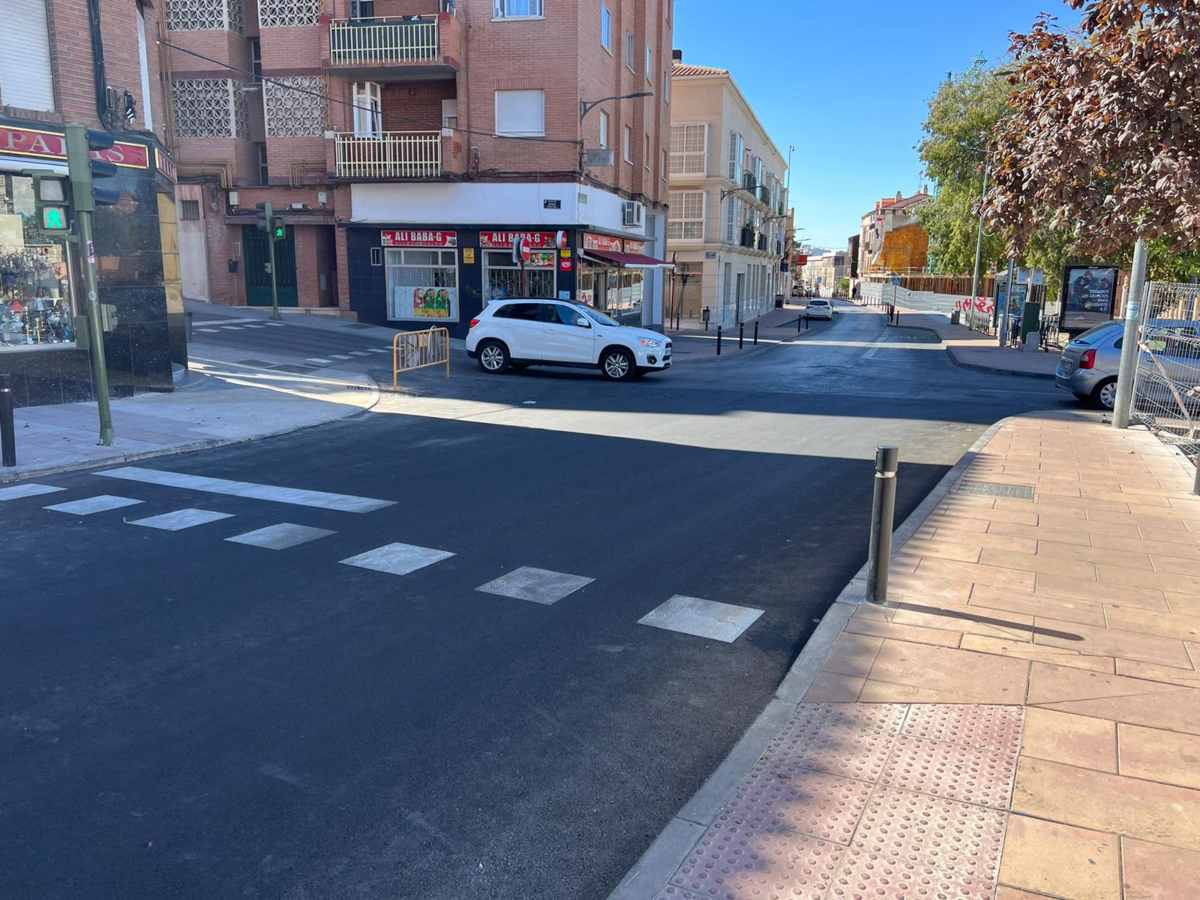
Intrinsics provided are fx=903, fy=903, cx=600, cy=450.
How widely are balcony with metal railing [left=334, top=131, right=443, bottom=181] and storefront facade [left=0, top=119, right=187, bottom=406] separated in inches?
488

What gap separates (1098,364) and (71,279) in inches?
666

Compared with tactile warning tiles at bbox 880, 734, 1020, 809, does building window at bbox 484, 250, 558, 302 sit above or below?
above

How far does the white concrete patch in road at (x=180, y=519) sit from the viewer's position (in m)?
7.75

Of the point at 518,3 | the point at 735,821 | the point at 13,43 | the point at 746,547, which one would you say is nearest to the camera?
the point at 735,821

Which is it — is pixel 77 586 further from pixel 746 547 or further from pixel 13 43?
pixel 13 43

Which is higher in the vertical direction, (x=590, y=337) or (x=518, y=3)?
(x=518, y=3)

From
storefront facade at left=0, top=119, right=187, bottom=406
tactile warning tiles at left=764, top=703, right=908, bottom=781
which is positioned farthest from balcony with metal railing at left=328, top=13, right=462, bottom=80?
tactile warning tiles at left=764, top=703, right=908, bottom=781

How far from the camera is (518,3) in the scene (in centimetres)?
2738

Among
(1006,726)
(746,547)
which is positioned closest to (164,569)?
(746,547)

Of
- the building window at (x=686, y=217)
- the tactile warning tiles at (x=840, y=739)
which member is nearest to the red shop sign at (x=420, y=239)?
the building window at (x=686, y=217)

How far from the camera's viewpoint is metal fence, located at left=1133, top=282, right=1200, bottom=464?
37.7 feet

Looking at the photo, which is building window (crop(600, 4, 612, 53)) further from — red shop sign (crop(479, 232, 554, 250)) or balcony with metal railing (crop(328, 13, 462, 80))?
red shop sign (crop(479, 232, 554, 250))

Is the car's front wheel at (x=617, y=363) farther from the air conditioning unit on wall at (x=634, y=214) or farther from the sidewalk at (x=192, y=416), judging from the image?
the air conditioning unit on wall at (x=634, y=214)

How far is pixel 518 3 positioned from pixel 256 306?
14.1 meters
